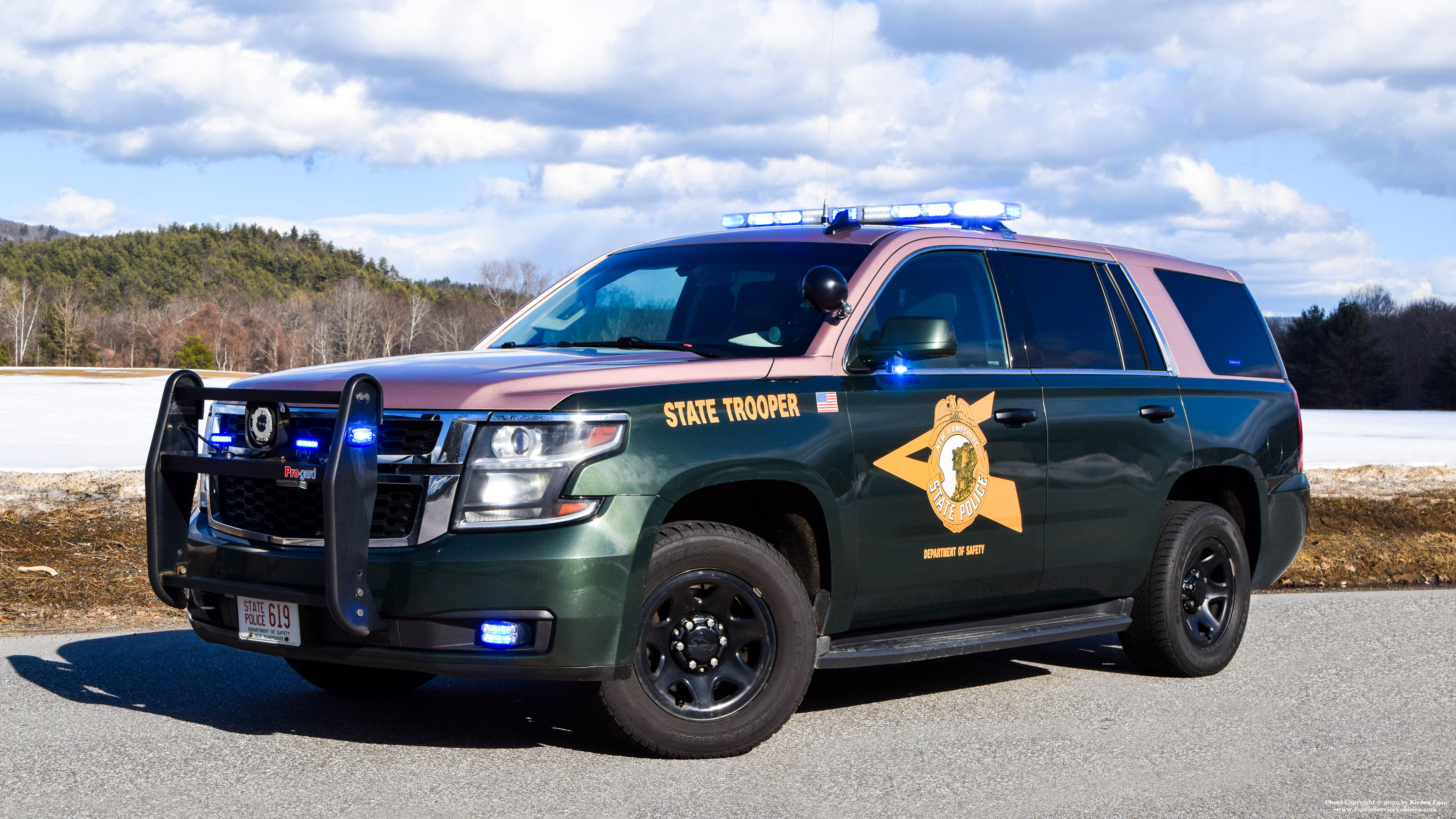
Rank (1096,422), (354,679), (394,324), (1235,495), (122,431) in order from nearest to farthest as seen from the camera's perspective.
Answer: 1. (354,679)
2. (1096,422)
3. (1235,495)
4. (122,431)
5. (394,324)

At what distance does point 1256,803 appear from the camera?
4754 millimetres

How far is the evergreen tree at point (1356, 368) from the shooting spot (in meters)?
97.2

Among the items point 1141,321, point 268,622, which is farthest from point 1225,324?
point 268,622

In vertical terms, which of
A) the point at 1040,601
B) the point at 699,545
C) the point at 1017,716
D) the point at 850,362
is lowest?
the point at 1017,716

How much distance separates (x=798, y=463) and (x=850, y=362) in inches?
21.7

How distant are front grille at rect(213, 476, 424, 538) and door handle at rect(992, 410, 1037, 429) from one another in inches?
100

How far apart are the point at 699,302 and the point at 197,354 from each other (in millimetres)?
137002

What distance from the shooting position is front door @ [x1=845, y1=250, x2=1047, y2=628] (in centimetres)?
559

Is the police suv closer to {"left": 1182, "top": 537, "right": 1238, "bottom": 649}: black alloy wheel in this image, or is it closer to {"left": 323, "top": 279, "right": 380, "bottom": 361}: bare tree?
{"left": 1182, "top": 537, "right": 1238, "bottom": 649}: black alloy wheel

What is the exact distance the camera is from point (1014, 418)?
605cm

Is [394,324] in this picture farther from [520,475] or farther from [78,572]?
[520,475]

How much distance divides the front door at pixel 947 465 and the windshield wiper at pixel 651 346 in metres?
0.55

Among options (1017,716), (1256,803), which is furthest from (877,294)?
(1256,803)

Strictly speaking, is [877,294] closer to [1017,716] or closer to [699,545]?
[699,545]
